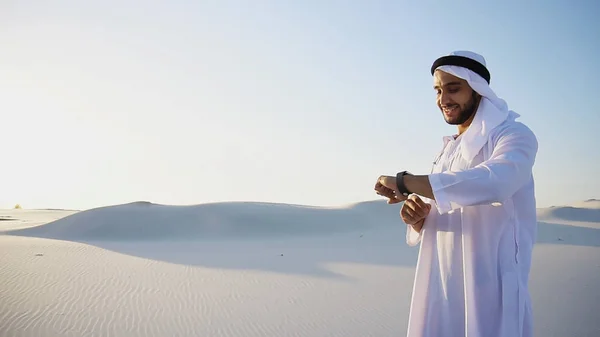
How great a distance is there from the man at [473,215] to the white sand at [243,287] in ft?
13.1

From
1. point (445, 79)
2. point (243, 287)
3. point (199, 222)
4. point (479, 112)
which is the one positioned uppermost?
point (445, 79)

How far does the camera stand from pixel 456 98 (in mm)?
2486

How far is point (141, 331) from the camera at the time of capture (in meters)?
6.23

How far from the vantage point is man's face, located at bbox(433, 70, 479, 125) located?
8.12 feet

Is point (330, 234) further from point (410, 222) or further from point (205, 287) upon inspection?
point (410, 222)

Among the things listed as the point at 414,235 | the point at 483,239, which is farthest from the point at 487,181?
the point at 414,235

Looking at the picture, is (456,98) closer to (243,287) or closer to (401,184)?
(401,184)

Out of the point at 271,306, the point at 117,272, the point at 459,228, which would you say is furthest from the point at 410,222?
the point at 117,272

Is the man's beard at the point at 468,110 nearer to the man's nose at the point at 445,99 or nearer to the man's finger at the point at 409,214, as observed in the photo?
the man's nose at the point at 445,99

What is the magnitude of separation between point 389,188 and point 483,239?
48 cm

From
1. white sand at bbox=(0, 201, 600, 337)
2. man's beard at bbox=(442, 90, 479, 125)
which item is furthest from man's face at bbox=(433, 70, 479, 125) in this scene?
white sand at bbox=(0, 201, 600, 337)

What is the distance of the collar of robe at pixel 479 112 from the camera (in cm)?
236

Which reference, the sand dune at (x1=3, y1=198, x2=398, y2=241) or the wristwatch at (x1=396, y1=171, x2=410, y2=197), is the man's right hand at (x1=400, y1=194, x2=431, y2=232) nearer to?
the wristwatch at (x1=396, y1=171, x2=410, y2=197)

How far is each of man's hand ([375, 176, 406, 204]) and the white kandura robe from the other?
165 mm
